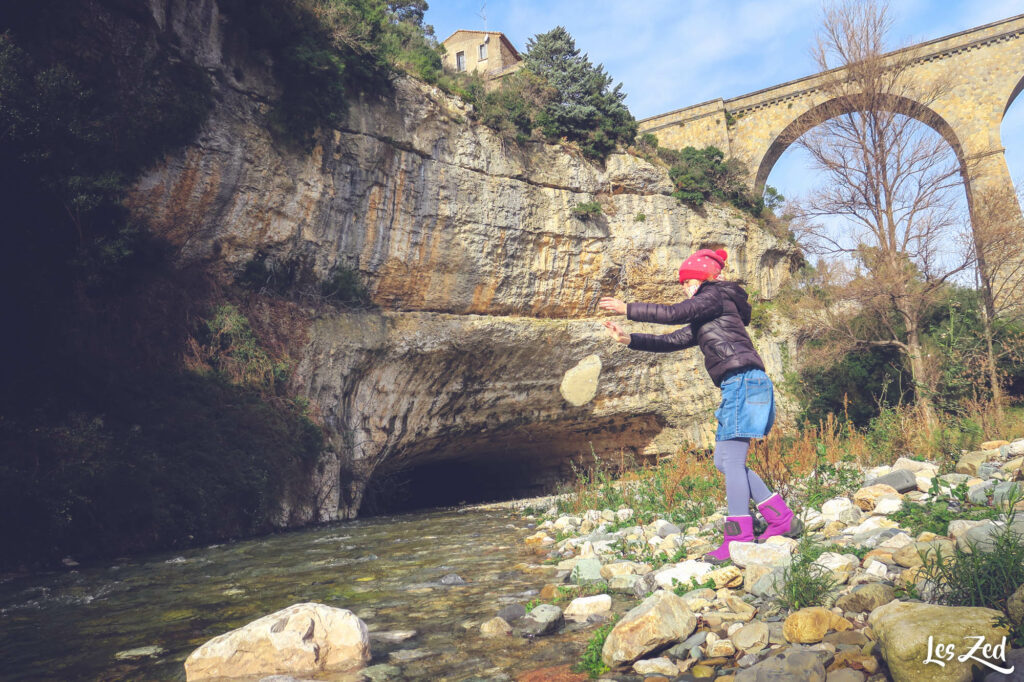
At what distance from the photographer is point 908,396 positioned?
16.3 m

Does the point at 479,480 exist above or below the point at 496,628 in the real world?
below

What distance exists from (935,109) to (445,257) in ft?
74.3

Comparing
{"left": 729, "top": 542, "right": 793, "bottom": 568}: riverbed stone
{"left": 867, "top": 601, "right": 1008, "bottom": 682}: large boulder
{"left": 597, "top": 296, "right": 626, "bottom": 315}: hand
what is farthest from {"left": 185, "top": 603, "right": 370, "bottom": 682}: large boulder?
{"left": 597, "top": 296, "right": 626, "bottom": 315}: hand

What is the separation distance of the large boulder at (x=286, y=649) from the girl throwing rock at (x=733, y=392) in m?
2.46

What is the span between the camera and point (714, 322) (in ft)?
14.7

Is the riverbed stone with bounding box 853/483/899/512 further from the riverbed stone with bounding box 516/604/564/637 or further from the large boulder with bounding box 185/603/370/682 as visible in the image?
the large boulder with bounding box 185/603/370/682

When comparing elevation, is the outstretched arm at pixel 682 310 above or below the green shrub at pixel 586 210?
below

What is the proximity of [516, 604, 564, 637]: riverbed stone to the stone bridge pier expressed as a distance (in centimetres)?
2327

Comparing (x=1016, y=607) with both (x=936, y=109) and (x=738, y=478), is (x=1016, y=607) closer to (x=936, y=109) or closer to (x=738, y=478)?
(x=738, y=478)

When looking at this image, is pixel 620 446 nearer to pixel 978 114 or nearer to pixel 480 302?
pixel 480 302

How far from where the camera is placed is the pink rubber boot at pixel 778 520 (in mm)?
4293

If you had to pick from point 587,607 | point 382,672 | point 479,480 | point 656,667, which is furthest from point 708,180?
point 382,672

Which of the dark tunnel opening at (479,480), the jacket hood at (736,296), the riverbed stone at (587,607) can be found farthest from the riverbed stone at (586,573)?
the dark tunnel opening at (479,480)

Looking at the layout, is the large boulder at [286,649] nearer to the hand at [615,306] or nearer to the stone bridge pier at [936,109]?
the hand at [615,306]
